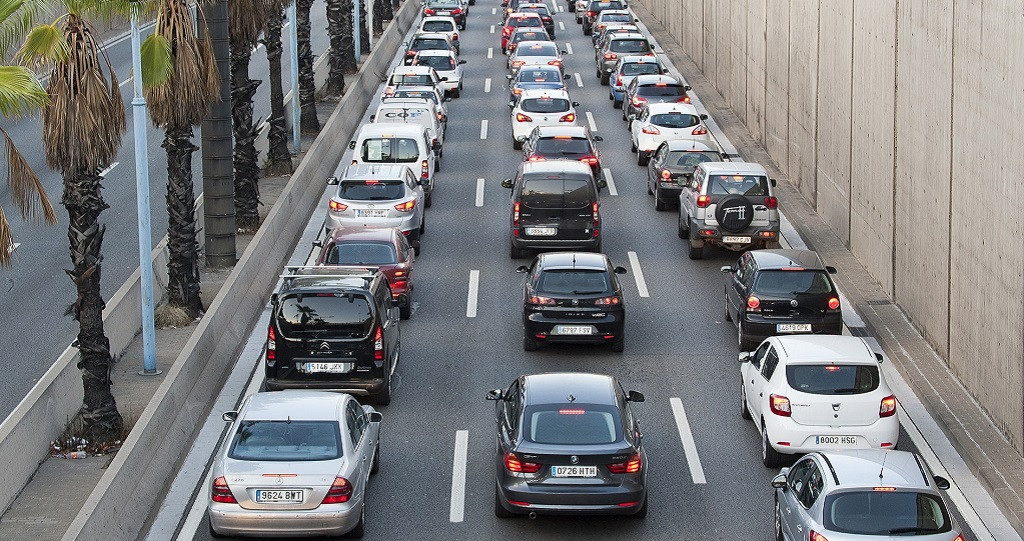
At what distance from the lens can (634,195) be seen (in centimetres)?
3425

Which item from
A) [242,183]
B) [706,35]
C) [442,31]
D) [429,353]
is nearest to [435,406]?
[429,353]

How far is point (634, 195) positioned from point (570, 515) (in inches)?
764

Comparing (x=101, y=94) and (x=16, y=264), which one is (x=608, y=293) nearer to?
(x=101, y=94)

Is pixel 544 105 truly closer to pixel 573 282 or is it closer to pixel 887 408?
pixel 573 282

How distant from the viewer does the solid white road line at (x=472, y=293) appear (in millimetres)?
25255

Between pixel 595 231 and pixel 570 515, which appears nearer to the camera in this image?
pixel 570 515

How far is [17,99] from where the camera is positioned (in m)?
14.6

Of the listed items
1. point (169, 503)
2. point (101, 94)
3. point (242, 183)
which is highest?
point (101, 94)

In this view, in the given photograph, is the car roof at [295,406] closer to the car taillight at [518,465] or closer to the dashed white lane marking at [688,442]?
the car taillight at [518,465]

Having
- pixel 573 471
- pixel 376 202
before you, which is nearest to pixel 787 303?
pixel 573 471

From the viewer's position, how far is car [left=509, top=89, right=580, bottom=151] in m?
39.0

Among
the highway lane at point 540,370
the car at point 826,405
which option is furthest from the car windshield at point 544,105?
the car at point 826,405

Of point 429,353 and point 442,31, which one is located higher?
point 442,31

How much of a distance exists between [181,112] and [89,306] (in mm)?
5886
